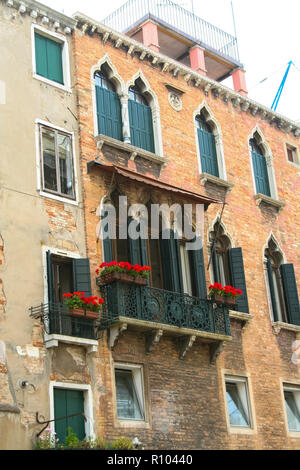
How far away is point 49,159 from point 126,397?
17.9 ft

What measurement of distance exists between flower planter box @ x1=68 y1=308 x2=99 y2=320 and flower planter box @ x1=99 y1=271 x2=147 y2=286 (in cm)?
96

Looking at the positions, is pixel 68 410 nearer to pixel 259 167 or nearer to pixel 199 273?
pixel 199 273

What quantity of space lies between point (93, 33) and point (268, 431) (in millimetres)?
10695

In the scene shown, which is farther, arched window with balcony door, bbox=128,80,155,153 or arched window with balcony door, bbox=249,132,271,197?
arched window with balcony door, bbox=249,132,271,197

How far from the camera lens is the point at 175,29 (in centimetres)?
2462

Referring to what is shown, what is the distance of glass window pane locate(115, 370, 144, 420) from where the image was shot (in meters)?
16.9

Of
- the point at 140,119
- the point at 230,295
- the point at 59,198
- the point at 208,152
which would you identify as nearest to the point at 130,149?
the point at 140,119

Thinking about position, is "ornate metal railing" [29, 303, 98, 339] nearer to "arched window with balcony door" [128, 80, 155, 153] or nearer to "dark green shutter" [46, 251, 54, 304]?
"dark green shutter" [46, 251, 54, 304]

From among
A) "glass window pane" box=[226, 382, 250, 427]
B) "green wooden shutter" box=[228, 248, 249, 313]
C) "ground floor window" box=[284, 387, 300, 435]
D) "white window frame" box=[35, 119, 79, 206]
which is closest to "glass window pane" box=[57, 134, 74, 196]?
"white window frame" box=[35, 119, 79, 206]

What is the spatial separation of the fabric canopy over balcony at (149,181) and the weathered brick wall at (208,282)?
0.33 meters

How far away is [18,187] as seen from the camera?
16.6m

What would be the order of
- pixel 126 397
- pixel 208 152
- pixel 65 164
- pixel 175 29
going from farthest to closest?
pixel 175 29
pixel 208 152
pixel 65 164
pixel 126 397

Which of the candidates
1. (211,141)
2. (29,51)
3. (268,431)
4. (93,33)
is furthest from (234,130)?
(268,431)

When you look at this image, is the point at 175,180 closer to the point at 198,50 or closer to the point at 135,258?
the point at 135,258
